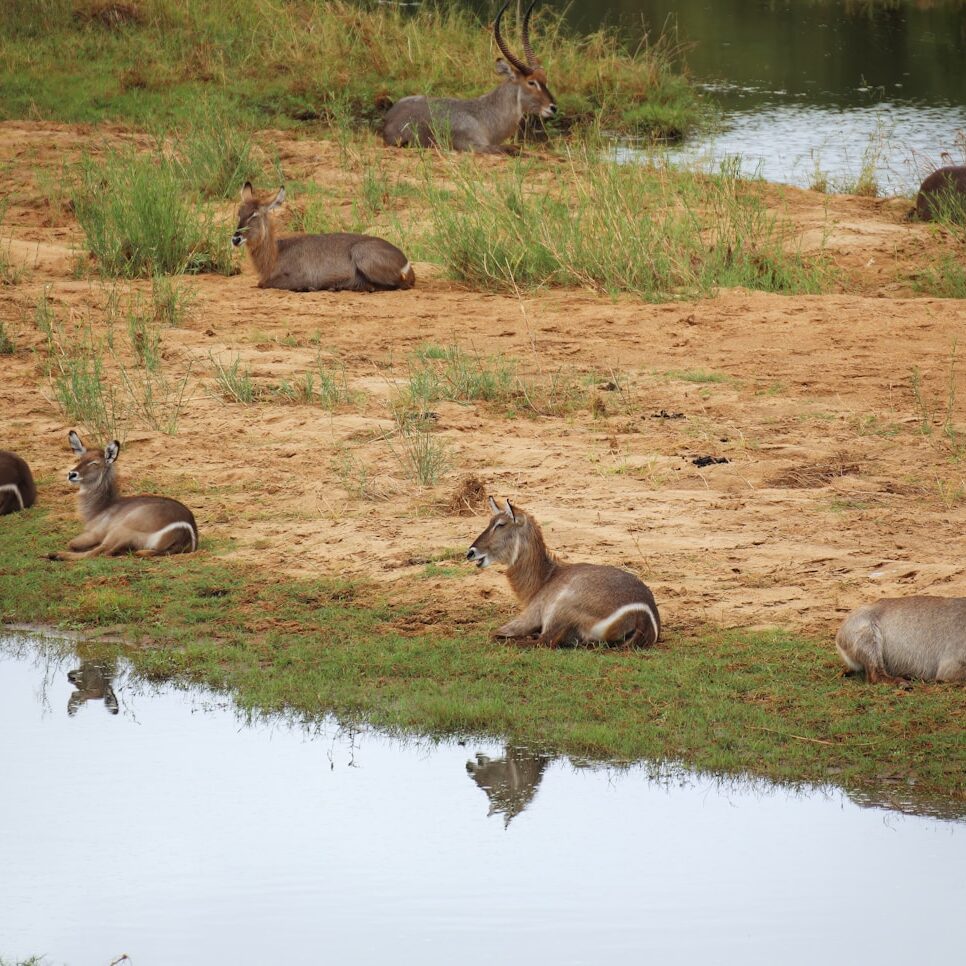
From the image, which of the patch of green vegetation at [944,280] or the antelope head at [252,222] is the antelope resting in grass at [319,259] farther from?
the patch of green vegetation at [944,280]

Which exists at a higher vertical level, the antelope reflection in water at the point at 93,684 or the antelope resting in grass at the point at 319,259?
the antelope resting in grass at the point at 319,259

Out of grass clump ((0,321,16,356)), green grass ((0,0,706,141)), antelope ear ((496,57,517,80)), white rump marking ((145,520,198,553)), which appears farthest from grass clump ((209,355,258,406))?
antelope ear ((496,57,517,80))

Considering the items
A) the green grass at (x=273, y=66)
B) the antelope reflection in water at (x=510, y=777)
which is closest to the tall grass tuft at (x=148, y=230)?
the green grass at (x=273, y=66)

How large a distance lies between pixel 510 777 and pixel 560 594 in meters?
1.08

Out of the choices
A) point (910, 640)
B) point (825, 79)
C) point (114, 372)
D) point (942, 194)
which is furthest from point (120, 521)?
point (825, 79)

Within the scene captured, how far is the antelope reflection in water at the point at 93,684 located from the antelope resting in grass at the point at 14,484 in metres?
1.81

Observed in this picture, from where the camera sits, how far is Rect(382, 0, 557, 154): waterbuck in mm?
16141

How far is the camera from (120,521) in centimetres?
730

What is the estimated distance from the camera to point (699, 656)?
19.9 ft

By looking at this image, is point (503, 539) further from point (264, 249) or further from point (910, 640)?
point (264, 249)

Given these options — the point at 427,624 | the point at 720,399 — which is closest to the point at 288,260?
the point at 720,399

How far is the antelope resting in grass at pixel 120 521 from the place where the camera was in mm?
7242

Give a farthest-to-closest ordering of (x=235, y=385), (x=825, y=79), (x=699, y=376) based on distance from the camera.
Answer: (x=825, y=79), (x=699, y=376), (x=235, y=385)

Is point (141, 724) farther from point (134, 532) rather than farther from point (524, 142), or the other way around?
point (524, 142)
